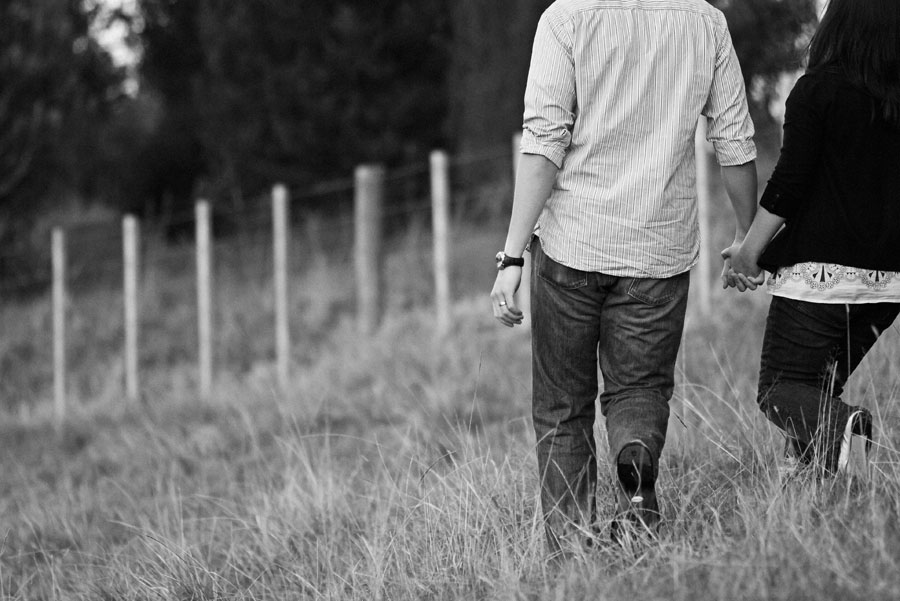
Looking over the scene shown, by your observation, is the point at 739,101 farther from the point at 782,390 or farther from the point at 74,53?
the point at 74,53

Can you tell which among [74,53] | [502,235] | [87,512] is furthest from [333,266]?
[87,512]

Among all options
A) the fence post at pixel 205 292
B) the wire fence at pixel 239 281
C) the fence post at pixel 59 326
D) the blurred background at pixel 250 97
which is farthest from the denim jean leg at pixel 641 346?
the blurred background at pixel 250 97

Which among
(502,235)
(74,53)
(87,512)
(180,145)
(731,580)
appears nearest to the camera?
(731,580)

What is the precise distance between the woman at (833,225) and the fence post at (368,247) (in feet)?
23.2

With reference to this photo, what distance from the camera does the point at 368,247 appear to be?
10016mm

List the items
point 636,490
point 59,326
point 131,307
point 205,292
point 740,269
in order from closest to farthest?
point 636,490
point 740,269
point 205,292
point 131,307
point 59,326

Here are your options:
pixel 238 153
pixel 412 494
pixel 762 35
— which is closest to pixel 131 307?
pixel 238 153

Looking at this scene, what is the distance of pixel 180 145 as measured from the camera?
1803 centimetres

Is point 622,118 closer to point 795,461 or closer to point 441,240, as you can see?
point 795,461

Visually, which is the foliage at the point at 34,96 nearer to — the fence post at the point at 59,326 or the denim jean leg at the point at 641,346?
the fence post at the point at 59,326

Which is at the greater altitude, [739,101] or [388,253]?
[739,101]

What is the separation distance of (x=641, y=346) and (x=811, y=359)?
0.45 meters

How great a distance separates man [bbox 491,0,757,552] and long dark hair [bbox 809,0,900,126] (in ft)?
0.82

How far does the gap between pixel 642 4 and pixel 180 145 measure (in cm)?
1582
